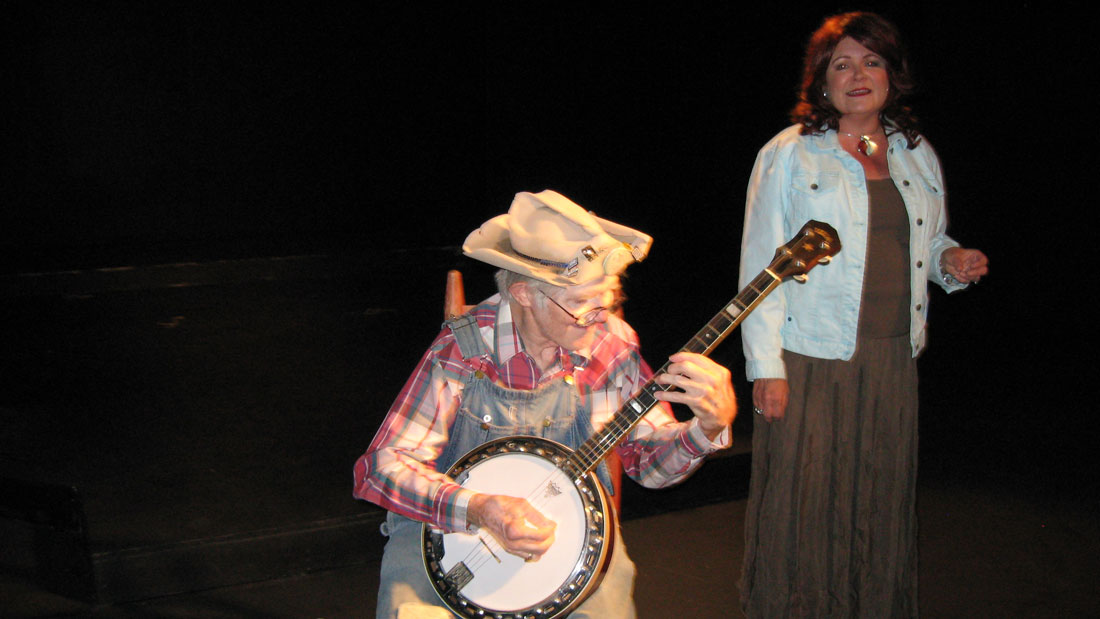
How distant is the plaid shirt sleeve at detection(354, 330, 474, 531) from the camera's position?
1626 mm

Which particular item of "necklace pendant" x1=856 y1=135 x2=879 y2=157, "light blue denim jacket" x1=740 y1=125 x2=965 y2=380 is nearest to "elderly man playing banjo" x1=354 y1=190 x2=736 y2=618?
"light blue denim jacket" x1=740 y1=125 x2=965 y2=380

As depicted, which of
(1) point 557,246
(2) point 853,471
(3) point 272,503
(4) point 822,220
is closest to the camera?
(1) point 557,246

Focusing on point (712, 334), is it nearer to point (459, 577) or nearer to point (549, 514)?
point (549, 514)

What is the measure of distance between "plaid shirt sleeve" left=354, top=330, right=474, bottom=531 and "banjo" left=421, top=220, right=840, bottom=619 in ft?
0.22

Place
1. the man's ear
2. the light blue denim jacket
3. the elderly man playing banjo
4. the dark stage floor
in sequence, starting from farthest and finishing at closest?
the dark stage floor → the light blue denim jacket → the man's ear → the elderly man playing banjo

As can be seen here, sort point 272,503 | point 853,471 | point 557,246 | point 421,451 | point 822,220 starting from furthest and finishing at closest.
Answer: point 272,503 < point 853,471 < point 822,220 < point 421,451 < point 557,246

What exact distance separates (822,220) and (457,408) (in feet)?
3.08

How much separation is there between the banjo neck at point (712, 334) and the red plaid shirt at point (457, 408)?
57mm

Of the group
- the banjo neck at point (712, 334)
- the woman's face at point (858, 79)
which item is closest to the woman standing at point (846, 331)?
the woman's face at point (858, 79)

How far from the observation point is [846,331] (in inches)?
84.0

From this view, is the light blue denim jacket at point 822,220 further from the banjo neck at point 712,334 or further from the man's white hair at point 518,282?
the man's white hair at point 518,282

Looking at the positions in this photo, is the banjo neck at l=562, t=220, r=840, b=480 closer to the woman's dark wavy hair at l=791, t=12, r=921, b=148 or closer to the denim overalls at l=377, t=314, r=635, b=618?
the denim overalls at l=377, t=314, r=635, b=618

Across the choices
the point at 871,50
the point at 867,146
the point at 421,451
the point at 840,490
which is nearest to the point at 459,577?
A: the point at 421,451

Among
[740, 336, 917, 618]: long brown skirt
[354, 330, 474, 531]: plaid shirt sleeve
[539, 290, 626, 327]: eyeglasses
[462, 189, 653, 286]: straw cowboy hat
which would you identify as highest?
[462, 189, 653, 286]: straw cowboy hat
